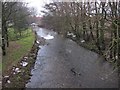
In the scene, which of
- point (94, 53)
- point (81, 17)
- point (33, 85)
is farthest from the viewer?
point (81, 17)

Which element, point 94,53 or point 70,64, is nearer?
point 70,64

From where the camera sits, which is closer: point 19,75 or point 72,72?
point 19,75

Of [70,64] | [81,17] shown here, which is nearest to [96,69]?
[70,64]

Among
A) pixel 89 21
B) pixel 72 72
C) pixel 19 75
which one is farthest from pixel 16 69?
pixel 89 21

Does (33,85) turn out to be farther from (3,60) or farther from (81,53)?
(81,53)

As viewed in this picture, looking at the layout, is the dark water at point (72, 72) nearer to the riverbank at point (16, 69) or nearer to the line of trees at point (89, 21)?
the riverbank at point (16, 69)

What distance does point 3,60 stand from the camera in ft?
70.3

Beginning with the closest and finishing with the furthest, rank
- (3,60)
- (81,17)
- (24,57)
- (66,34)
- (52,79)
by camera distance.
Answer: (52,79)
(3,60)
(24,57)
(81,17)
(66,34)

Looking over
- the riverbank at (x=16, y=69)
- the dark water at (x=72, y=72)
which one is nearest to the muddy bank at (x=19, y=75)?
the riverbank at (x=16, y=69)

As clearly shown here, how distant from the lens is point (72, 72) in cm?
1942

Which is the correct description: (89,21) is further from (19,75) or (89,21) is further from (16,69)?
(19,75)

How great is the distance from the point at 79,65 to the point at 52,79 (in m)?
4.65

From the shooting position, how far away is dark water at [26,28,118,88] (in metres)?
16.5

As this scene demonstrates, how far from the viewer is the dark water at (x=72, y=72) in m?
16.5
